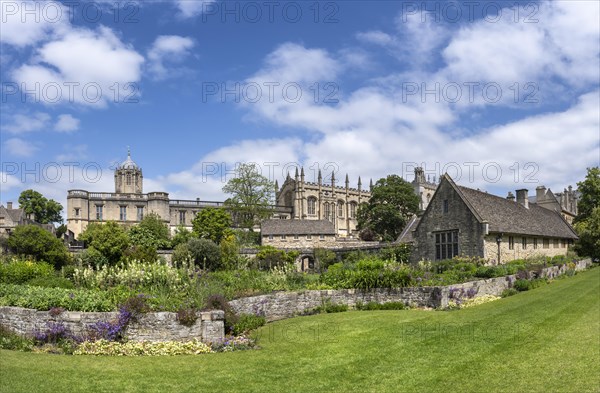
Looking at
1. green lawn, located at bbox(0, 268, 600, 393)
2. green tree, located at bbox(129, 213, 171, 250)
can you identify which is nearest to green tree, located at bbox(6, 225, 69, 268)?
green tree, located at bbox(129, 213, 171, 250)

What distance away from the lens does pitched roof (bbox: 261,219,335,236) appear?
211 ft

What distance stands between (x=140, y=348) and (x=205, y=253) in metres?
29.8

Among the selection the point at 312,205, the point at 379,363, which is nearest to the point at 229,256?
the point at 379,363

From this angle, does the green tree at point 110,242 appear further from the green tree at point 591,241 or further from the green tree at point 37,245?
the green tree at point 591,241

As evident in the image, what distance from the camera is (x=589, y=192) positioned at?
54594mm

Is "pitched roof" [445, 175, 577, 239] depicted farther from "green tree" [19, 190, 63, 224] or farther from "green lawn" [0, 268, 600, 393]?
"green tree" [19, 190, 63, 224]

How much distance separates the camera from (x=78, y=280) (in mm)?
21719

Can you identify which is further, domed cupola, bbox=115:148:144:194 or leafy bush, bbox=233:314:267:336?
domed cupola, bbox=115:148:144:194

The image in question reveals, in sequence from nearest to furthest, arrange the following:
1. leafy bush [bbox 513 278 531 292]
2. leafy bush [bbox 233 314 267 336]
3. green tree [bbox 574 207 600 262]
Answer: leafy bush [bbox 233 314 267 336] < leafy bush [bbox 513 278 531 292] < green tree [bbox 574 207 600 262]

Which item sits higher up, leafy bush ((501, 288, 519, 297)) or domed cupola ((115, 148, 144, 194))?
domed cupola ((115, 148, 144, 194))

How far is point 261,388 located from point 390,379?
2.56 m

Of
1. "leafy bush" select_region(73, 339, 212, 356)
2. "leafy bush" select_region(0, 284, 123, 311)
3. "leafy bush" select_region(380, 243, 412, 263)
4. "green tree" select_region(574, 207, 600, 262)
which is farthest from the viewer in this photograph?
"leafy bush" select_region(380, 243, 412, 263)

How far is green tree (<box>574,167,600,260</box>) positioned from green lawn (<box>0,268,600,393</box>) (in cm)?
2400

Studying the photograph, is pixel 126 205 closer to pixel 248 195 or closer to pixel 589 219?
pixel 248 195
